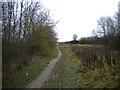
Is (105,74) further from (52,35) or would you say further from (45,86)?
(52,35)

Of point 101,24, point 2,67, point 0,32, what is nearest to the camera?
point 2,67

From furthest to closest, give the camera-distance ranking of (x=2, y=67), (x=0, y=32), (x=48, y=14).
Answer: (x=48, y=14), (x=0, y=32), (x=2, y=67)

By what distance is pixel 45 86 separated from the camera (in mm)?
9266

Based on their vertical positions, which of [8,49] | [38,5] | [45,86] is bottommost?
[45,86]

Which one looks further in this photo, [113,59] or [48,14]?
[48,14]

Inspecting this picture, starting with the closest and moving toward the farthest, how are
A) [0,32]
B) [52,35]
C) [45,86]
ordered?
[45,86] < [0,32] < [52,35]

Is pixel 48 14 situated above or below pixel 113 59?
above

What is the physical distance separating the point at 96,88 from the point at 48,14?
2685cm

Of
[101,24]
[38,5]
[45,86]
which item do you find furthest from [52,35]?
[101,24]

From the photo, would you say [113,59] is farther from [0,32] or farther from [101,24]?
[101,24]

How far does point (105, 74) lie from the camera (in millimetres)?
9633

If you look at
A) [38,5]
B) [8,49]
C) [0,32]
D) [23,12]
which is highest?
[38,5]

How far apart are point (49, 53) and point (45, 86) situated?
1076 inches

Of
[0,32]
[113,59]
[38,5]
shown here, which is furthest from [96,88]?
[38,5]
